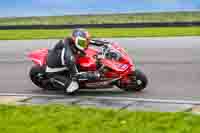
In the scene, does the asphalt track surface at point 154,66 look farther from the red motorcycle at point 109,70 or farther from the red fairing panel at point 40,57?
the red fairing panel at point 40,57

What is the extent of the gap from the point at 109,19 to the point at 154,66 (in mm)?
17873

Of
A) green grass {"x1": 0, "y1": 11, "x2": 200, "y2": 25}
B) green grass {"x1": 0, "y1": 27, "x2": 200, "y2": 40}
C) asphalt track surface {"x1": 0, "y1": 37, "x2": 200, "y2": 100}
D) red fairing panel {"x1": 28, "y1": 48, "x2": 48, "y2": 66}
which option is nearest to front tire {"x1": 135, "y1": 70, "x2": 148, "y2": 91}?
asphalt track surface {"x1": 0, "y1": 37, "x2": 200, "y2": 100}

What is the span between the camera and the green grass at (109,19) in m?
30.4

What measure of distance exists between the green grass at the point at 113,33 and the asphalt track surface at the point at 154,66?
2343 mm

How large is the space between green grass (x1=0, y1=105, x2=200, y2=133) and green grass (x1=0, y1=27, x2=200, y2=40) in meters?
15.1

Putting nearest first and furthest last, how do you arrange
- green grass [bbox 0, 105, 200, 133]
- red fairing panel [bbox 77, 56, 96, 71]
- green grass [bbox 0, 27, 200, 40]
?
green grass [bbox 0, 105, 200, 133] → red fairing panel [bbox 77, 56, 96, 71] → green grass [bbox 0, 27, 200, 40]

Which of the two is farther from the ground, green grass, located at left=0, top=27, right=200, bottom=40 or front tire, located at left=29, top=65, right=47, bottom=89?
front tire, located at left=29, top=65, right=47, bottom=89

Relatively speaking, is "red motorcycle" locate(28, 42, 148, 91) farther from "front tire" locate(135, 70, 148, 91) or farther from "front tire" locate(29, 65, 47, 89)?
"front tire" locate(29, 65, 47, 89)

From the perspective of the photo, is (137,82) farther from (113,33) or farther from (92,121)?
(113,33)

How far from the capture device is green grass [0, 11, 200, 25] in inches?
1198

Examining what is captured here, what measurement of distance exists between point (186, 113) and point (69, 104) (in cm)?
224

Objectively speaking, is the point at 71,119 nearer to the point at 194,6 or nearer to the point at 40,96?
the point at 40,96

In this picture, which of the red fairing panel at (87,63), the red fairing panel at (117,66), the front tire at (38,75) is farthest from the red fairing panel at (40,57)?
the red fairing panel at (117,66)

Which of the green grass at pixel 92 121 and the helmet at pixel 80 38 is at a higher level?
the helmet at pixel 80 38
